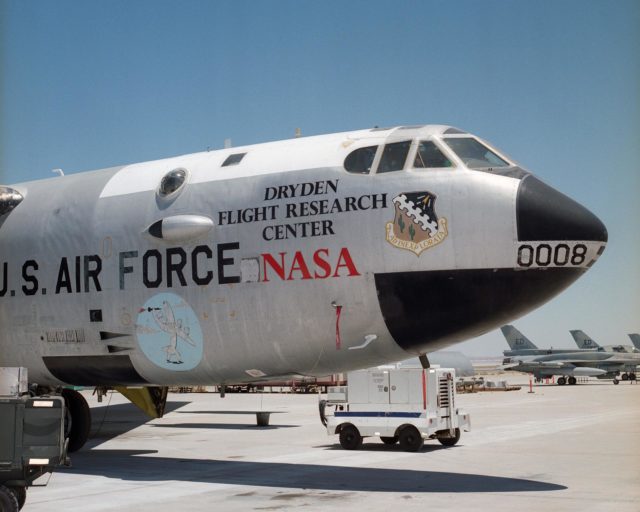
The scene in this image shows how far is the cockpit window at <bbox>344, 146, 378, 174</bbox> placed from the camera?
Result: 45.5 feet

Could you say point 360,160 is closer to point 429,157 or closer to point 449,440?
point 429,157

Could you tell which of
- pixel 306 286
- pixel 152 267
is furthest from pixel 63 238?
pixel 306 286

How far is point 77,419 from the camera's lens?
1984 cm

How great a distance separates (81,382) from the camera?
16.7 metres

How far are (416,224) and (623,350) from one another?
8368 centimetres

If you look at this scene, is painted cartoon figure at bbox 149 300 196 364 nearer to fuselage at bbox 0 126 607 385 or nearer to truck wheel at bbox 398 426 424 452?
fuselage at bbox 0 126 607 385

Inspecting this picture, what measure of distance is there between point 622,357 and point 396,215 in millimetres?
71012

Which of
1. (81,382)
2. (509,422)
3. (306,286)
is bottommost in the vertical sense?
(509,422)

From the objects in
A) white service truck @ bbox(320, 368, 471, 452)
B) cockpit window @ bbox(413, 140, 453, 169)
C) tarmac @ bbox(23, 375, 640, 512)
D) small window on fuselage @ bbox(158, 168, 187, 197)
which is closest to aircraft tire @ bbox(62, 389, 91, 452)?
tarmac @ bbox(23, 375, 640, 512)

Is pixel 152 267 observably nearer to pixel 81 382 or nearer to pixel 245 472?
pixel 81 382

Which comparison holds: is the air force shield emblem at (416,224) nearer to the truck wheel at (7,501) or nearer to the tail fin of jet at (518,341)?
the truck wheel at (7,501)

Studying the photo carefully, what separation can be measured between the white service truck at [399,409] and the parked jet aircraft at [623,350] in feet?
196

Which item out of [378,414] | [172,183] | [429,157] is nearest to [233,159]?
[172,183]

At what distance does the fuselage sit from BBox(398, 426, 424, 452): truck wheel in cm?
625
